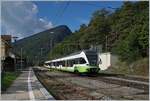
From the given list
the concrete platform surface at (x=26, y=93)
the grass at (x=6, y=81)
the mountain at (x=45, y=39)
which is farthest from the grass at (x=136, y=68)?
the concrete platform surface at (x=26, y=93)

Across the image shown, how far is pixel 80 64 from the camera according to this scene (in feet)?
150

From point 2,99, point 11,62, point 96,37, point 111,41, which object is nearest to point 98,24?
point 96,37

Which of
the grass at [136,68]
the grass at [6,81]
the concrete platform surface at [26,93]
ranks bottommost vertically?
the concrete platform surface at [26,93]

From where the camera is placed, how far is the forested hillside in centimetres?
5797

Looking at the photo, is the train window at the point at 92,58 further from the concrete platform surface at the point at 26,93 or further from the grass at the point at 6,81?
the concrete platform surface at the point at 26,93

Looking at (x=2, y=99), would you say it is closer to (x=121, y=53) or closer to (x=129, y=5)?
(x=121, y=53)

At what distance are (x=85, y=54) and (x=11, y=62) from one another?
115 feet

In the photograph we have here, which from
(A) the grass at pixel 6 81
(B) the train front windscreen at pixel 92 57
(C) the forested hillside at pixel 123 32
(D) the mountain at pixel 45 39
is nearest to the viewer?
(A) the grass at pixel 6 81

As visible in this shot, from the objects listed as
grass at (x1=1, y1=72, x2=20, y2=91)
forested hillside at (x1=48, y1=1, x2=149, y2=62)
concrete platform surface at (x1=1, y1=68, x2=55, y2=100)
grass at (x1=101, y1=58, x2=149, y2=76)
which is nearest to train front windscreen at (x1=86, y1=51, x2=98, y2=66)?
grass at (x1=101, y1=58, x2=149, y2=76)

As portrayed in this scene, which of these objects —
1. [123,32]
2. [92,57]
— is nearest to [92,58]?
[92,57]

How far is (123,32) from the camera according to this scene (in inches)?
3044

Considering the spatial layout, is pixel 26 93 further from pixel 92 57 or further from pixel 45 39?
pixel 45 39

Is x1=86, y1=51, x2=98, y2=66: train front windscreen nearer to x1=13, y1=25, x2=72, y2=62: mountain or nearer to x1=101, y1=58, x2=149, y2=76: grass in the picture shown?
x1=101, y1=58, x2=149, y2=76: grass

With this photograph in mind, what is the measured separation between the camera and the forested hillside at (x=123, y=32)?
58.0 m
